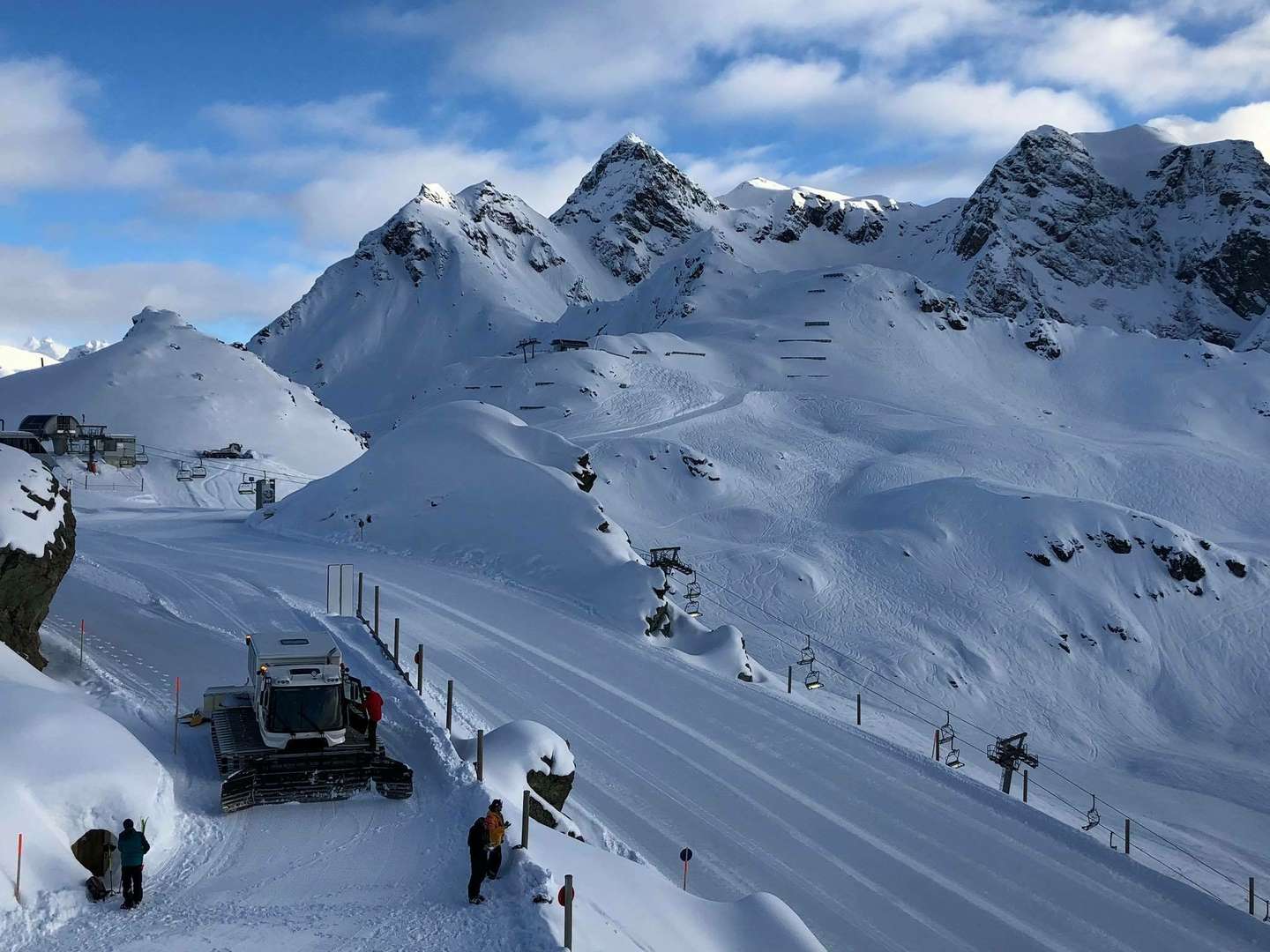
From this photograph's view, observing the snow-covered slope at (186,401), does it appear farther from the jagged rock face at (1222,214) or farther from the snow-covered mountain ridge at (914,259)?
the jagged rock face at (1222,214)

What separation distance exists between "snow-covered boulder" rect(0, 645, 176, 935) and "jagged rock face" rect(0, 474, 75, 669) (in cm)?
382

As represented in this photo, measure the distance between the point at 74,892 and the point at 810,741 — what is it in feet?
47.3

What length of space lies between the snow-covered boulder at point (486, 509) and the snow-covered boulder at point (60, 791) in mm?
17095

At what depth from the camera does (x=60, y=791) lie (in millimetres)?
11188

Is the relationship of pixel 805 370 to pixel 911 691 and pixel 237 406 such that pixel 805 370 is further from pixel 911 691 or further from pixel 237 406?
pixel 911 691

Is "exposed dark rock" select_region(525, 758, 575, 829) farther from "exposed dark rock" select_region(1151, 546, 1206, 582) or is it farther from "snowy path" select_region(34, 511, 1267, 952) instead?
"exposed dark rock" select_region(1151, 546, 1206, 582)

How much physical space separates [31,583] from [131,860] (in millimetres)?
8680

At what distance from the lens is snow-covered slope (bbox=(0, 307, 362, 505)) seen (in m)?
65.5

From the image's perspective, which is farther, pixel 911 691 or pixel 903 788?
pixel 911 691

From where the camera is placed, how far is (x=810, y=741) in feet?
69.4

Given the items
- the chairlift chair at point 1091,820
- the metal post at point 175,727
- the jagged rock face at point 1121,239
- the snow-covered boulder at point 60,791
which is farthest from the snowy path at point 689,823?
the jagged rock face at point 1121,239

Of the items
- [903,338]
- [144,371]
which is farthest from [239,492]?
[903,338]

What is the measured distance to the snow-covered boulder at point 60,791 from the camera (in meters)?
10.3

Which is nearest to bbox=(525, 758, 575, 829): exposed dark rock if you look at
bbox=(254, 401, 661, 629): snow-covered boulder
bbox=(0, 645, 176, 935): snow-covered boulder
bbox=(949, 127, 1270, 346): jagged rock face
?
bbox=(0, 645, 176, 935): snow-covered boulder
